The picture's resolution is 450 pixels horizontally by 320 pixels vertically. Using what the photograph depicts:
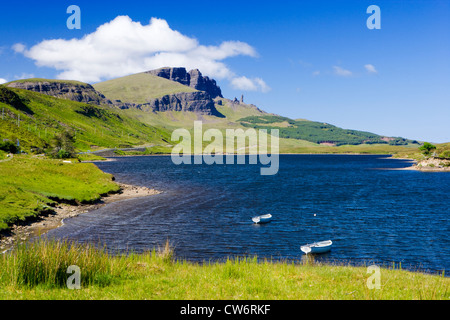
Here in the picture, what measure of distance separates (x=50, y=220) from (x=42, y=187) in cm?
1768

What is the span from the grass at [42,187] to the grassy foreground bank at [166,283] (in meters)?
28.7

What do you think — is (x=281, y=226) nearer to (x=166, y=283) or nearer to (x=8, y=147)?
(x=166, y=283)

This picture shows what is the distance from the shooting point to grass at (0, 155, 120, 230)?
47.5 m

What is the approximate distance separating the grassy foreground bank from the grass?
94.1 feet

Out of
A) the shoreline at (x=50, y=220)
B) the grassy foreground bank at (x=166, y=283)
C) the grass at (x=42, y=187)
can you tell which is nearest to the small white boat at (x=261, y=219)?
the shoreline at (x=50, y=220)

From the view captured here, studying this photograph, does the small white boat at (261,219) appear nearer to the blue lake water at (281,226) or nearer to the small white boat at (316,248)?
the blue lake water at (281,226)

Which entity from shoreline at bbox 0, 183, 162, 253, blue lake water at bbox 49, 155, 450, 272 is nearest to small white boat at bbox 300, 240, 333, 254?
blue lake water at bbox 49, 155, 450, 272

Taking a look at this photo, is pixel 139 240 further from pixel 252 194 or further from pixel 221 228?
pixel 252 194

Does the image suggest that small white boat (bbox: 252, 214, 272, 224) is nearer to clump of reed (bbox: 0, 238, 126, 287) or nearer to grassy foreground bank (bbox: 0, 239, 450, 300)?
grassy foreground bank (bbox: 0, 239, 450, 300)

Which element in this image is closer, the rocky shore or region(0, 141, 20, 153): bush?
A: region(0, 141, 20, 153): bush

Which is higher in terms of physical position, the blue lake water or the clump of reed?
the clump of reed

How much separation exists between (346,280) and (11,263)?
59.0 ft

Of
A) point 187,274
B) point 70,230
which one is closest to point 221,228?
point 70,230

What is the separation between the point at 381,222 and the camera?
5791 centimetres
